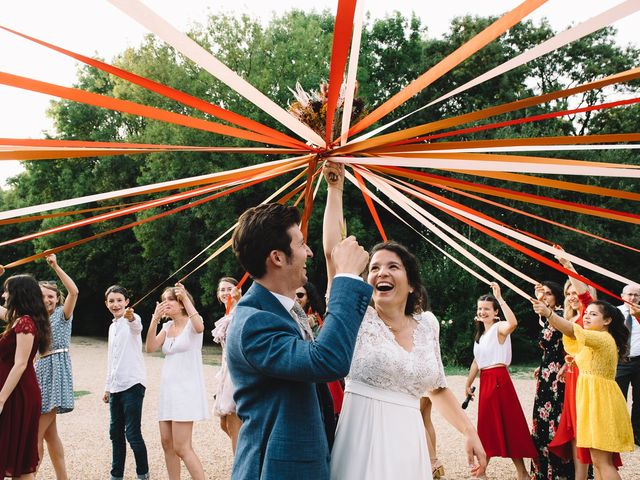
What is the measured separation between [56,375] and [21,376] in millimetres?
945

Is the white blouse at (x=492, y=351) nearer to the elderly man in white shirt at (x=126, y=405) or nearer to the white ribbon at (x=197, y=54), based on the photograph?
the elderly man in white shirt at (x=126, y=405)

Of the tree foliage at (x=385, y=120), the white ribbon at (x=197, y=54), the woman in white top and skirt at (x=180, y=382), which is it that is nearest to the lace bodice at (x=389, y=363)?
the white ribbon at (x=197, y=54)

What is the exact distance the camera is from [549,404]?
5402 millimetres

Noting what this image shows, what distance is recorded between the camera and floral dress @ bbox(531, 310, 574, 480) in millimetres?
5242

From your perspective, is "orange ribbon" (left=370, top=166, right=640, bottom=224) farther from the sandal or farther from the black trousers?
the black trousers

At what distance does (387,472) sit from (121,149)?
172cm

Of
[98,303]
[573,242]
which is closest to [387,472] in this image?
[573,242]

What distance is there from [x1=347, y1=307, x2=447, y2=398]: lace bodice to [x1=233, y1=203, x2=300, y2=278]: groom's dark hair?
72 cm

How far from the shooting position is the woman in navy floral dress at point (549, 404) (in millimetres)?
5250

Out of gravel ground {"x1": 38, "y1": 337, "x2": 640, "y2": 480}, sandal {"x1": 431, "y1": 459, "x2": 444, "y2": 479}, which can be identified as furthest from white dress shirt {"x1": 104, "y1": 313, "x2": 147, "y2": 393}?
sandal {"x1": 431, "y1": 459, "x2": 444, "y2": 479}

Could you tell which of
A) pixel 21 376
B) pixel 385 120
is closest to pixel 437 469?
pixel 21 376

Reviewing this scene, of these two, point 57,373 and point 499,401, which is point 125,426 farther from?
point 499,401

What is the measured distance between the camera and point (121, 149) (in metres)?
2.41

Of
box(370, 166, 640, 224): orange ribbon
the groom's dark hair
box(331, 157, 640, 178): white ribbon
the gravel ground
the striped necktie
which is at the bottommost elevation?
the gravel ground
